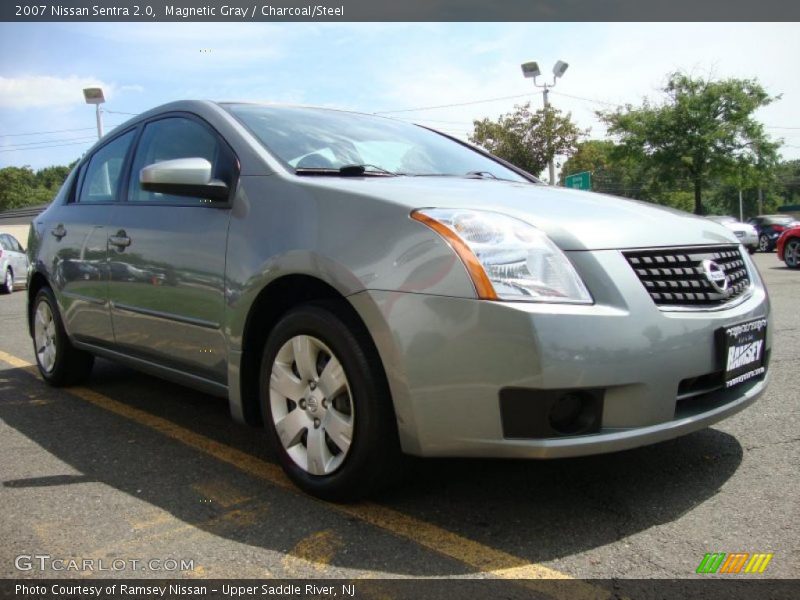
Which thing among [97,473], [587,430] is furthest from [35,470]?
[587,430]

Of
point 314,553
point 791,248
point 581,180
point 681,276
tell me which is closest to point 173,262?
point 314,553

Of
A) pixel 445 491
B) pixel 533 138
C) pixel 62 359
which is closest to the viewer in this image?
pixel 445 491

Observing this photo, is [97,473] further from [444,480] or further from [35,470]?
[444,480]

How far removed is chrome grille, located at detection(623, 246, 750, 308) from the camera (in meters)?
2.33

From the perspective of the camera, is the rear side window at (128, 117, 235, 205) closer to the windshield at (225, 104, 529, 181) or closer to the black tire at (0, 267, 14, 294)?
the windshield at (225, 104, 529, 181)

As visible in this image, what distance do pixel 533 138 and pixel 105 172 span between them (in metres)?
29.7

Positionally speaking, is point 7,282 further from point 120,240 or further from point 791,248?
point 791,248

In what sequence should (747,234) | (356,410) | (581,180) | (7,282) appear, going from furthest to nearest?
1. (747,234)
2. (581,180)
3. (7,282)
4. (356,410)

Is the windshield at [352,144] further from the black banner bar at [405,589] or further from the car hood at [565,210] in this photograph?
the black banner bar at [405,589]

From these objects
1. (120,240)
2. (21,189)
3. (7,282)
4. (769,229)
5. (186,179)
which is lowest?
(7,282)

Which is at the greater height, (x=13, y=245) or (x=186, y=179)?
(x=186, y=179)

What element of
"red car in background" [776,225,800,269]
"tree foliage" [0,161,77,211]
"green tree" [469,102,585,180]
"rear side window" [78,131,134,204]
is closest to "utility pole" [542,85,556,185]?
"green tree" [469,102,585,180]

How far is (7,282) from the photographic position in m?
15.6

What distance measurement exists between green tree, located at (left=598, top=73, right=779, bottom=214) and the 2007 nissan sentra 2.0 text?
28370 mm
